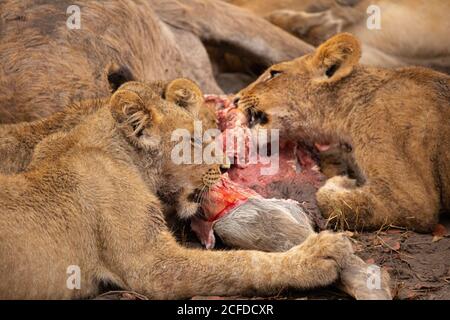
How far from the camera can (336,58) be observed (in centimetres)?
520

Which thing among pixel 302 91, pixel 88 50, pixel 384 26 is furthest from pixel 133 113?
pixel 384 26

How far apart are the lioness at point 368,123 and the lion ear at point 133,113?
126 centimetres

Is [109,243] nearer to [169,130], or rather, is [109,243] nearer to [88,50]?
[169,130]

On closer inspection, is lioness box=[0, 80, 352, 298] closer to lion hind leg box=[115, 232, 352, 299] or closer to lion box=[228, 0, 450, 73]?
lion hind leg box=[115, 232, 352, 299]

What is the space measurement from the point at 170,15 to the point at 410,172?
8.70 feet

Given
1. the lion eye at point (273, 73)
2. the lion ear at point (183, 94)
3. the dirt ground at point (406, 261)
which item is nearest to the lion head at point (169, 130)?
the lion ear at point (183, 94)

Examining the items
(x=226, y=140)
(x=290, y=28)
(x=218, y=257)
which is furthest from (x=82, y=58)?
(x=290, y=28)

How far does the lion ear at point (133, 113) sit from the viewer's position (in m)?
4.07

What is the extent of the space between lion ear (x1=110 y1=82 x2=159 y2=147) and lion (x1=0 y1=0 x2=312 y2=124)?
90 centimetres

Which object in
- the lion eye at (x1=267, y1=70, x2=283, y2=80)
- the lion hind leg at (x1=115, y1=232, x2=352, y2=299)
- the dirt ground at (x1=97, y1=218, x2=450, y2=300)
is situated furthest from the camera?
the lion eye at (x1=267, y1=70, x2=283, y2=80)

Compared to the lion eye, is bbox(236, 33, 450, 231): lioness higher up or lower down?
lower down

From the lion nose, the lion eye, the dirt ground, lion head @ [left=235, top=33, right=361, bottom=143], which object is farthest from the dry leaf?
the lion eye

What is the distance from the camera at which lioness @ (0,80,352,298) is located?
3689mm

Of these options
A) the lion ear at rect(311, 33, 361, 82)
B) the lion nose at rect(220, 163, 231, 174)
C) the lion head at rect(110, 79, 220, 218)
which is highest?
the lion ear at rect(311, 33, 361, 82)
